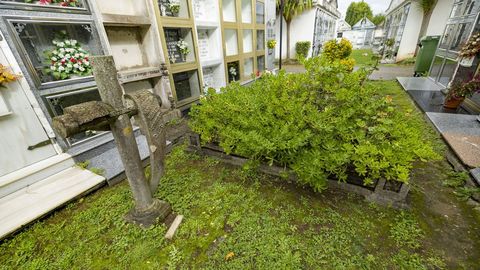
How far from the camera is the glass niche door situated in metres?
5.51

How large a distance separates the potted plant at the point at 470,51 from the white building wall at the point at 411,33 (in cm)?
1125

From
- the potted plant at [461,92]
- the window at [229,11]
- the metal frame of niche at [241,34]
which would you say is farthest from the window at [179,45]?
the potted plant at [461,92]

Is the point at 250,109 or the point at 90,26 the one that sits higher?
the point at 90,26

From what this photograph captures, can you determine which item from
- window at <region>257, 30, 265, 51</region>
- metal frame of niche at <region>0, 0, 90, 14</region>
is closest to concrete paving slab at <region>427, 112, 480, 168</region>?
metal frame of niche at <region>0, 0, 90, 14</region>

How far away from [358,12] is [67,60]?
186 ft

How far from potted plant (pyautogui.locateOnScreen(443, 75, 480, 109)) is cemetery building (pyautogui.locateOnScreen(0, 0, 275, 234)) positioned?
178 inches

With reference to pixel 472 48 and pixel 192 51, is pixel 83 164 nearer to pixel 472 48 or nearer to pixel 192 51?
pixel 192 51

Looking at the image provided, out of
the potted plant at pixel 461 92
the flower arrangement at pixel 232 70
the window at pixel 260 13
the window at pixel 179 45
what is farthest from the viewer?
the window at pixel 260 13

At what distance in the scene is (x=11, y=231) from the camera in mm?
2299

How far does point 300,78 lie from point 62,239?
11.9 feet

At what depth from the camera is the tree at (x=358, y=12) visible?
4403cm

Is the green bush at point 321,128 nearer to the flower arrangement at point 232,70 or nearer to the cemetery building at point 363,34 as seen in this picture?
the flower arrangement at point 232,70

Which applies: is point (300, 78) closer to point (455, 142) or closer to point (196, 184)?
point (196, 184)

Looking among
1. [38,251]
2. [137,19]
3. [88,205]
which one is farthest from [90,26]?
[38,251]
